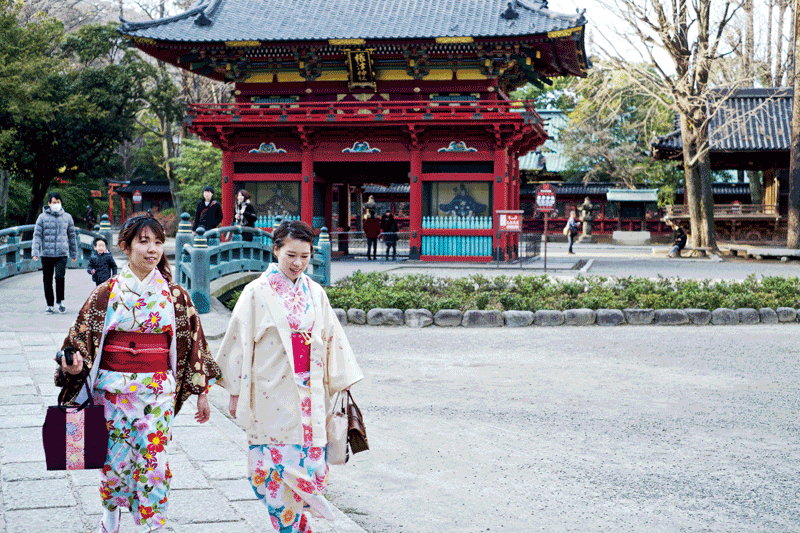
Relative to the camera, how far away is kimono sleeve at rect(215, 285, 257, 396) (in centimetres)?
379

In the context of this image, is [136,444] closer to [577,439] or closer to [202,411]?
[202,411]

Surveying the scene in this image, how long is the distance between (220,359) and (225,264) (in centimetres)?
1088

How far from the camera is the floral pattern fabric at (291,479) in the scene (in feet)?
12.3

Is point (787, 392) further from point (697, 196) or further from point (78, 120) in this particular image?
point (78, 120)

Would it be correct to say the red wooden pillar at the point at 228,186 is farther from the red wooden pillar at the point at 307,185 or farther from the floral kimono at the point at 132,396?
the floral kimono at the point at 132,396

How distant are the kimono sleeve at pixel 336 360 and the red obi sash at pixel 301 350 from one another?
0.13 metres

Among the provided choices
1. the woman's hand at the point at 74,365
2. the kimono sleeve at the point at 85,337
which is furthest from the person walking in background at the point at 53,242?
the woman's hand at the point at 74,365

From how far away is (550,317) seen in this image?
12.4 meters

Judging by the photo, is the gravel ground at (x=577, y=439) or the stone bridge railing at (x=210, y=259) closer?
the gravel ground at (x=577, y=439)

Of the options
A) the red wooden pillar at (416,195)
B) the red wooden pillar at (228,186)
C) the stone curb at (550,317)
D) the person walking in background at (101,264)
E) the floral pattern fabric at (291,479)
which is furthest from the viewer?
the red wooden pillar at (228,186)

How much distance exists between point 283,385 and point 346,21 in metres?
24.6

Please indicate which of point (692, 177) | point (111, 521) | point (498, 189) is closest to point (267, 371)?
→ point (111, 521)

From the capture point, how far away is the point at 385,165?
28859 millimetres

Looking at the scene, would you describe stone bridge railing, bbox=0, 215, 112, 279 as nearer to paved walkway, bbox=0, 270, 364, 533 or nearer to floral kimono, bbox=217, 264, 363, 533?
paved walkway, bbox=0, 270, 364, 533
